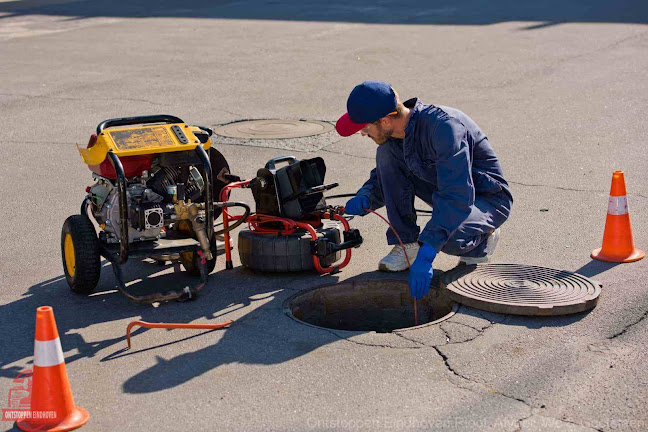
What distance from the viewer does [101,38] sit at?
16750 mm

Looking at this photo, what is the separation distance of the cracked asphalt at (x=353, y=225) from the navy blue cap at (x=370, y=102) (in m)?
1.20

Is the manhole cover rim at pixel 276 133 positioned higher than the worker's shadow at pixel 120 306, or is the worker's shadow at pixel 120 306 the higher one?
the manhole cover rim at pixel 276 133

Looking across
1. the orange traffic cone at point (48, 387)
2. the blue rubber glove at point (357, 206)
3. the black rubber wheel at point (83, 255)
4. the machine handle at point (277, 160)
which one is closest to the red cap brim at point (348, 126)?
the machine handle at point (277, 160)

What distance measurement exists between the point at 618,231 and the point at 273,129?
479cm

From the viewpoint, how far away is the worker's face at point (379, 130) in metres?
5.29

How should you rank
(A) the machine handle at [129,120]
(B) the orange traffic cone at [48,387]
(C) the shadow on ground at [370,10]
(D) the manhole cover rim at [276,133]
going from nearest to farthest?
(B) the orange traffic cone at [48,387] → (A) the machine handle at [129,120] → (D) the manhole cover rim at [276,133] → (C) the shadow on ground at [370,10]

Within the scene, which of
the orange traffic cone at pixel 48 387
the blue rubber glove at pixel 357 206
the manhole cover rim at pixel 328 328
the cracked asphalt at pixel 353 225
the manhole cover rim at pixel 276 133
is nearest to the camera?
the orange traffic cone at pixel 48 387

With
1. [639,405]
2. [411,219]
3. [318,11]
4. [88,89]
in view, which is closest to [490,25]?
[318,11]

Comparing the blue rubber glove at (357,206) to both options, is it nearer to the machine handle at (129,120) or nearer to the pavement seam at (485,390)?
the machine handle at (129,120)

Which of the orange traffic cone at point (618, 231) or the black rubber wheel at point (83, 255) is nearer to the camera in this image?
the black rubber wheel at point (83, 255)

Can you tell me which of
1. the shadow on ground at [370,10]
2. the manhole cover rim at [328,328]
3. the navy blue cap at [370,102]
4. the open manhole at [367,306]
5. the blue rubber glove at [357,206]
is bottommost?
the open manhole at [367,306]

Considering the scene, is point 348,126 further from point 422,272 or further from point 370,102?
point 422,272

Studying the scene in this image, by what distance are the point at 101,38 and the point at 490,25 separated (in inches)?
307

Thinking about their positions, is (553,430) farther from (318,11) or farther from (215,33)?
(318,11)
